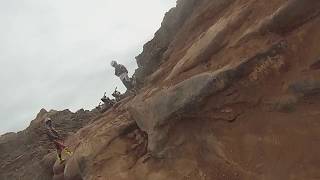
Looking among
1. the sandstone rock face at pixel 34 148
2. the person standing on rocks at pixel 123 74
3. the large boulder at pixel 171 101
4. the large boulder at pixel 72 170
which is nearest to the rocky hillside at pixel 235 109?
the large boulder at pixel 171 101

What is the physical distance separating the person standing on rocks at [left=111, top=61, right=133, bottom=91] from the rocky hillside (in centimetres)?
1064

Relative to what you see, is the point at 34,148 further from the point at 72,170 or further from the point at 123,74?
the point at 72,170

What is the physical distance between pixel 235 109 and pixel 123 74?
53.5 feet

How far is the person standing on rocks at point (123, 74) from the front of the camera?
28.1 metres

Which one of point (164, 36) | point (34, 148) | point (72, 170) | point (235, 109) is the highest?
point (164, 36)

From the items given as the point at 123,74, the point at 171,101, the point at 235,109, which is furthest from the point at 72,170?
the point at 123,74

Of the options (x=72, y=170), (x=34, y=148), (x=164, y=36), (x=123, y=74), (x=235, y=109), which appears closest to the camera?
(x=235, y=109)

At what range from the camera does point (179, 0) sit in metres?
22.1

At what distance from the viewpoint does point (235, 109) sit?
43.4 feet

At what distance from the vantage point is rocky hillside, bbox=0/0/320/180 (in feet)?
38.7

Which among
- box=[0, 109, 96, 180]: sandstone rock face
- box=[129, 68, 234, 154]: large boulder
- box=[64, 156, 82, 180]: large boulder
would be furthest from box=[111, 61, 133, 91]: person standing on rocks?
box=[129, 68, 234, 154]: large boulder

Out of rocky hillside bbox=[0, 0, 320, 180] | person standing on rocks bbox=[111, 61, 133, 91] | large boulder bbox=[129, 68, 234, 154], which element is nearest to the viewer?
rocky hillside bbox=[0, 0, 320, 180]

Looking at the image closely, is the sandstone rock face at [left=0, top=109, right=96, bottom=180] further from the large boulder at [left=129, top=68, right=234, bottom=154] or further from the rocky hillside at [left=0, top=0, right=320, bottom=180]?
the large boulder at [left=129, top=68, right=234, bottom=154]

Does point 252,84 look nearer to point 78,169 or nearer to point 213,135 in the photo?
point 213,135
